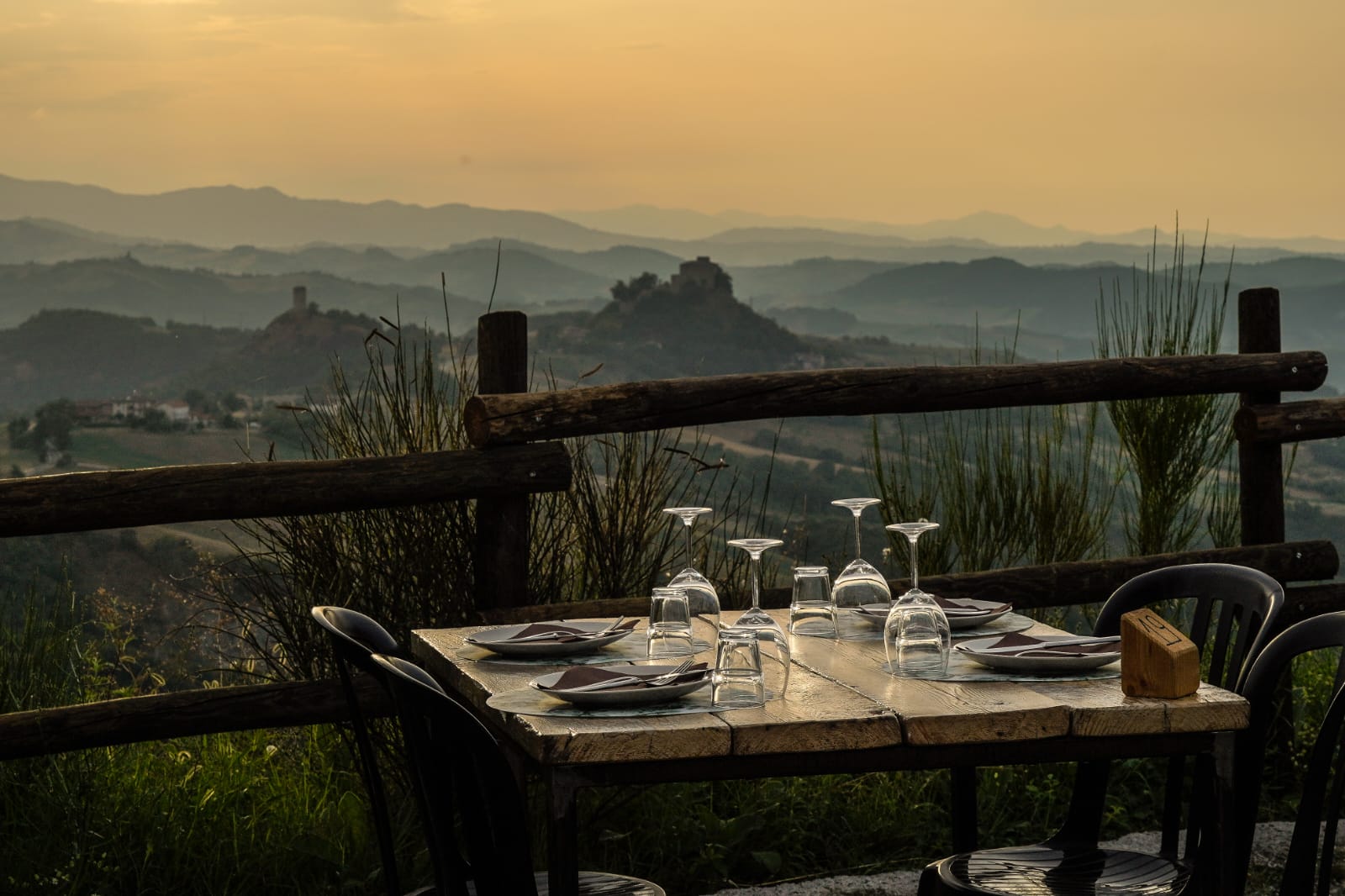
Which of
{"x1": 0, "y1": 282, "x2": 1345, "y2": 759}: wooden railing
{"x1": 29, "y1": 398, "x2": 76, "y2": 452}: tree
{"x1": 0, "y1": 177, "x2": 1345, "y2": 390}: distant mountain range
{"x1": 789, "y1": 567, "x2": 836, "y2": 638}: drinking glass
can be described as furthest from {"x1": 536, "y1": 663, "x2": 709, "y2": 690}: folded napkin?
{"x1": 0, "y1": 177, "x2": 1345, "y2": 390}: distant mountain range

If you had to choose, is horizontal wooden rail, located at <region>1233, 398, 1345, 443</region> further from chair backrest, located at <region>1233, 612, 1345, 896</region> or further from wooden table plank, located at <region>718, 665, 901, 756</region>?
wooden table plank, located at <region>718, 665, 901, 756</region>

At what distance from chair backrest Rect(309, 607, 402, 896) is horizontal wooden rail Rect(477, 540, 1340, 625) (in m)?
1.45

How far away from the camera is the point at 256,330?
66.7 feet

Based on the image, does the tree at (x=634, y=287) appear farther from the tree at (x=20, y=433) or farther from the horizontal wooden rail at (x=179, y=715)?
the horizontal wooden rail at (x=179, y=715)

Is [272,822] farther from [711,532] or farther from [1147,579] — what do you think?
[1147,579]

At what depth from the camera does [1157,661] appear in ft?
6.71

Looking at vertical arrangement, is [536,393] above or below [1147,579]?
above

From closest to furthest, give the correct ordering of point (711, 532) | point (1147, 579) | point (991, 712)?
1. point (991, 712)
2. point (1147, 579)
3. point (711, 532)

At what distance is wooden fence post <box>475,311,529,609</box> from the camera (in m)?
3.98

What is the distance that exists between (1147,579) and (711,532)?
80.4 inches

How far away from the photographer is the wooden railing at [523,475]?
3.63m

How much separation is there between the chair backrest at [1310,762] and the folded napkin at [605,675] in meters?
0.85

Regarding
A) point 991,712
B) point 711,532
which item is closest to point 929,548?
point 711,532

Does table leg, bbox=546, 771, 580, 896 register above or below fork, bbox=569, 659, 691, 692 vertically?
below
